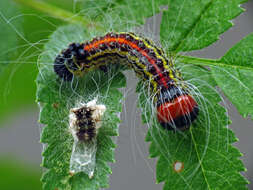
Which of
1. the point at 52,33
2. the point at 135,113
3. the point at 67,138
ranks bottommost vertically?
the point at 67,138

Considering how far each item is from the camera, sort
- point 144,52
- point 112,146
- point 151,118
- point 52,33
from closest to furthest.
A: point 112,146, point 151,118, point 144,52, point 52,33

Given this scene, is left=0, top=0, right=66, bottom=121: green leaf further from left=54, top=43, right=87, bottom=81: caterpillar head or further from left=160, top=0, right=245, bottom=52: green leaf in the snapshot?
left=160, top=0, right=245, bottom=52: green leaf

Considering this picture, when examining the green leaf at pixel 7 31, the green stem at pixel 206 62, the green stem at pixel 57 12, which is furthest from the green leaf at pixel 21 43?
the green stem at pixel 206 62

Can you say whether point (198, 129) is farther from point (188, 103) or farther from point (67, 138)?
point (67, 138)

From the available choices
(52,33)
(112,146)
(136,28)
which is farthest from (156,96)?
(52,33)

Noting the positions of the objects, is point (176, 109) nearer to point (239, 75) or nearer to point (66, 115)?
point (239, 75)

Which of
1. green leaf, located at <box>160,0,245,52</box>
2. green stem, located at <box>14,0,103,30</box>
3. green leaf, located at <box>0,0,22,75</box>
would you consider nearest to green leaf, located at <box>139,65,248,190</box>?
green leaf, located at <box>160,0,245,52</box>
